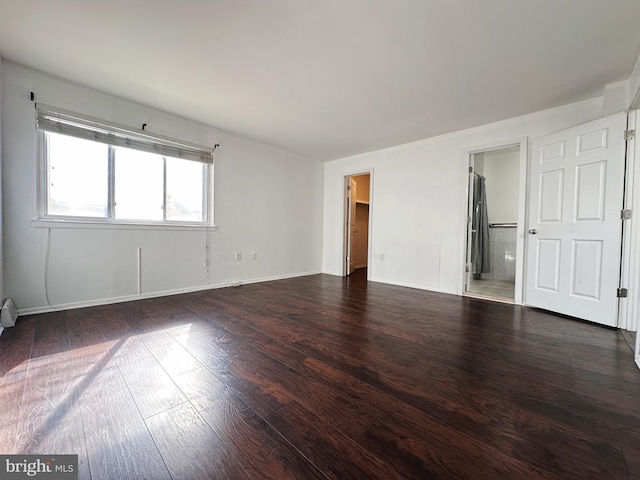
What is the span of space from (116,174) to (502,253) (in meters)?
6.45

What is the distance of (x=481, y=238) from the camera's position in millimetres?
5023

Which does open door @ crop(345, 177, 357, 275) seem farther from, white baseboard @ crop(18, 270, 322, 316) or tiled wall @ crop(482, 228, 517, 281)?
tiled wall @ crop(482, 228, 517, 281)

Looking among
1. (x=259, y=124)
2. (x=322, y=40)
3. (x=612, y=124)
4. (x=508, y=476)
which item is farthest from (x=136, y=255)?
(x=612, y=124)

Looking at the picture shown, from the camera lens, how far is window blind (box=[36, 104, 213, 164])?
2.65 metres

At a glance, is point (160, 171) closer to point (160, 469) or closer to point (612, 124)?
point (160, 469)

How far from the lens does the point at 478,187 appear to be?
4840 millimetres

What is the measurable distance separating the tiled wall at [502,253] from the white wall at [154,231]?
3.56 m

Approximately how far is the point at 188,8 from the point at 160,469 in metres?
2.56

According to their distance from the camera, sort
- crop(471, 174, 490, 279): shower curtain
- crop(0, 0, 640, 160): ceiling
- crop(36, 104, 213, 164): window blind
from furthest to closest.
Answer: crop(471, 174, 490, 279): shower curtain → crop(36, 104, 213, 164): window blind → crop(0, 0, 640, 160): ceiling

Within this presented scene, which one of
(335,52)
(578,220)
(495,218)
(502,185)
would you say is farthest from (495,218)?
(335,52)

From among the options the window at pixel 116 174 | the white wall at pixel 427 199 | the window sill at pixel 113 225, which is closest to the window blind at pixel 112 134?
the window at pixel 116 174

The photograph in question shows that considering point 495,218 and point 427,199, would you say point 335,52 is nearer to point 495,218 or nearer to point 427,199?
point 427,199

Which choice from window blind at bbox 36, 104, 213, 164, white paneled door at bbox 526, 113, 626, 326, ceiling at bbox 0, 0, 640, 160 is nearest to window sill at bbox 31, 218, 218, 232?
window blind at bbox 36, 104, 213, 164

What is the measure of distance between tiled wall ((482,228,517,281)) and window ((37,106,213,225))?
17.7 ft
